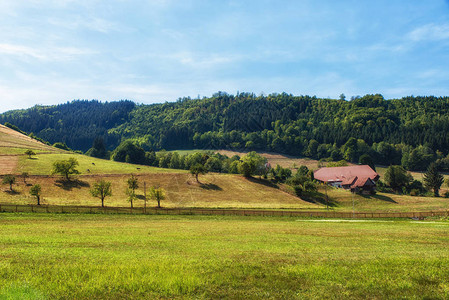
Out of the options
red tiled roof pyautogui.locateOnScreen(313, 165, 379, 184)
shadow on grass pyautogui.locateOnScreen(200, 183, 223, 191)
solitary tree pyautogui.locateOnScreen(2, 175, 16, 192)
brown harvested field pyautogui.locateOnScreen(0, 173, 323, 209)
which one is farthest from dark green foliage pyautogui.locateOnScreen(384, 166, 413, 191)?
solitary tree pyautogui.locateOnScreen(2, 175, 16, 192)

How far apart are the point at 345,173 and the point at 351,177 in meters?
11.1

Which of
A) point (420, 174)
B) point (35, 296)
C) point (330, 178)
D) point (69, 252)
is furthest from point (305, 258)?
point (420, 174)

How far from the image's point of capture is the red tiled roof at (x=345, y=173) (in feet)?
422

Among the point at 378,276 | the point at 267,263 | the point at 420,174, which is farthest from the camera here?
the point at 420,174

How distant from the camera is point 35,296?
1019 centimetres

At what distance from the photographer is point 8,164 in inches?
4112

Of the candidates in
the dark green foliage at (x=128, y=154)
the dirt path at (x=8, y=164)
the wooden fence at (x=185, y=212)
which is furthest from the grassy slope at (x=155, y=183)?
the dark green foliage at (x=128, y=154)

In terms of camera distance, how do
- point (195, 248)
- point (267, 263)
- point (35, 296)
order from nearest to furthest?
point (35, 296) < point (267, 263) < point (195, 248)

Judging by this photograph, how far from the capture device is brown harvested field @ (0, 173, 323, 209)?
80562mm

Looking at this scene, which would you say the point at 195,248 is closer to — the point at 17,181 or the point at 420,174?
the point at 17,181

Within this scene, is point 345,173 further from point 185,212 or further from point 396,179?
point 185,212

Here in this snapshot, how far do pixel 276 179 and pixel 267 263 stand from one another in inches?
4132

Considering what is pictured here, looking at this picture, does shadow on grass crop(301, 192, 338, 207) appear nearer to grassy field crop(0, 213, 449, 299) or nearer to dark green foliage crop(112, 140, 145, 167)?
grassy field crop(0, 213, 449, 299)

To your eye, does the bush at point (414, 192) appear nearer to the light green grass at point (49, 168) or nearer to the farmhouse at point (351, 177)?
the farmhouse at point (351, 177)
